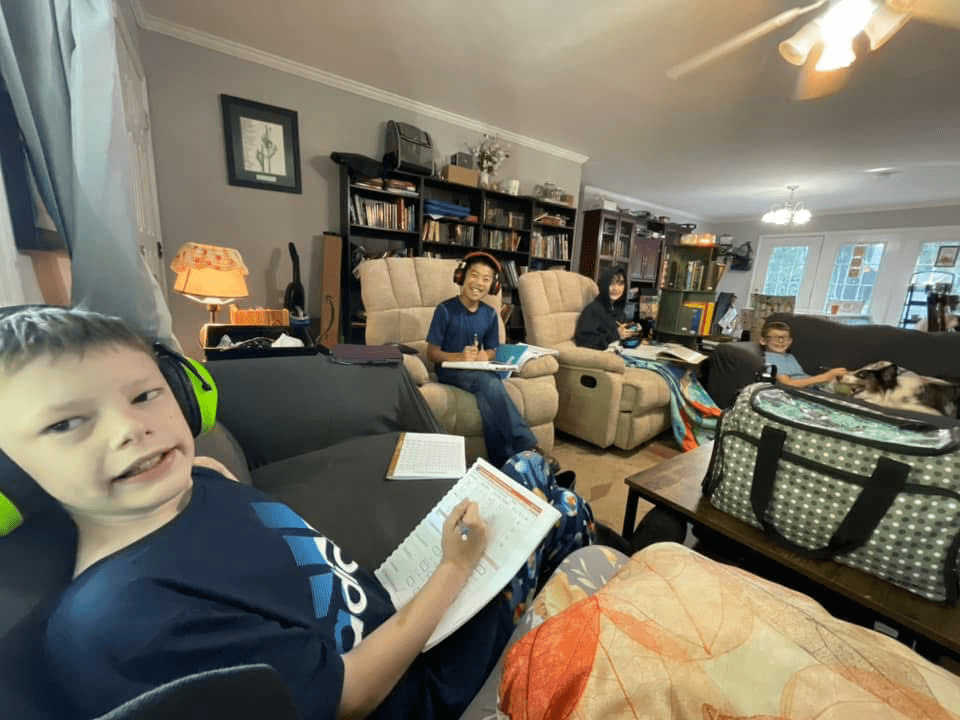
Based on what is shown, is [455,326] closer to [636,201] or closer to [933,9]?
[933,9]

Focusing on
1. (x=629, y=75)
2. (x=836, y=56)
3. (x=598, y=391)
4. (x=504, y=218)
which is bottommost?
(x=598, y=391)

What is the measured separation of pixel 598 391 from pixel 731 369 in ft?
2.81

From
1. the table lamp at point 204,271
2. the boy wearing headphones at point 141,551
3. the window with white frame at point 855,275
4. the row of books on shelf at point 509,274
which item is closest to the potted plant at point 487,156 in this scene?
the row of books on shelf at point 509,274

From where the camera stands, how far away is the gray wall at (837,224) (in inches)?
191

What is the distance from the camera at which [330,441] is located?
1043mm

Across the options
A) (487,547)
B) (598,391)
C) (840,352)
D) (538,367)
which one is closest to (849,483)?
(487,547)

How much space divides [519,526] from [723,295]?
476 cm

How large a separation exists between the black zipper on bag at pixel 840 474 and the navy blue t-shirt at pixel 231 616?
0.72 m

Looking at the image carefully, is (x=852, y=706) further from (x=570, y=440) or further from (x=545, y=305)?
(x=545, y=305)

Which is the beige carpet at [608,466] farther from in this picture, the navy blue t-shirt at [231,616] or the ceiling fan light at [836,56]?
the ceiling fan light at [836,56]

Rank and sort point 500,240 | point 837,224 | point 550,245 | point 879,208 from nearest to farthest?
point 500,240, point 550,245, point 879,208, point 837,224

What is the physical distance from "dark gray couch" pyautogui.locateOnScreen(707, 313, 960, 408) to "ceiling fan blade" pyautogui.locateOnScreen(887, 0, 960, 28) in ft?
4.77

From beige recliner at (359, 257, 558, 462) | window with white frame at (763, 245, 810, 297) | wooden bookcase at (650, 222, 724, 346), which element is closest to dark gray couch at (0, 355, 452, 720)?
beige recliner at (359, 257, 558, 462)

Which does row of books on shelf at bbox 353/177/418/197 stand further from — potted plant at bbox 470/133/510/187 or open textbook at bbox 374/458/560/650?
open textbook at bbox 374/458/560/650
